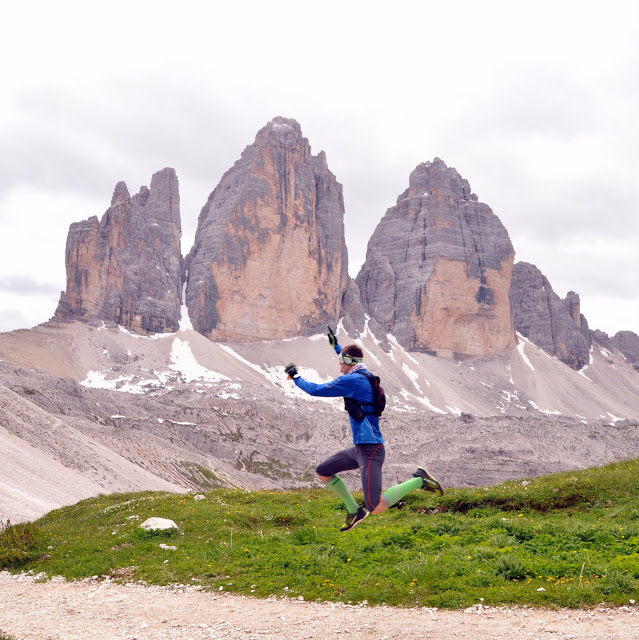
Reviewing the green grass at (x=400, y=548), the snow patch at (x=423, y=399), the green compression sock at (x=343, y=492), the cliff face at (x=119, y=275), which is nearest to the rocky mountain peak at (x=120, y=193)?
the cliff face at (x=119, y=275)

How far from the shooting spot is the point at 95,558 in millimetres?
14406

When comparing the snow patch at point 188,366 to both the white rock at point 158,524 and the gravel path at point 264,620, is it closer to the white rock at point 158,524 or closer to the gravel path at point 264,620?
the white rock at point 158,524

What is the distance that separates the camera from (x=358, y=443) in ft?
32.3

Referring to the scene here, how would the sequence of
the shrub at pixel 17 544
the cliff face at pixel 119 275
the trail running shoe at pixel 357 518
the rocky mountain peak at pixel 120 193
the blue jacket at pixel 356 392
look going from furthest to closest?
the rocky mountain peak at pixel 120 193 → the cliff face at pixel 119 275 → the shrub at pixel 17 544 → the trail running shoe at pixel 357 518 → the blue jacket at pixel 356 392

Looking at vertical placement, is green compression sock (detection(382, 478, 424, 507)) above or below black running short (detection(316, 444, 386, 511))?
below

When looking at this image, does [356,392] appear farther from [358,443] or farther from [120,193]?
[120,193]

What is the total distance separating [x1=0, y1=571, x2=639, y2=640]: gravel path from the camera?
8.74m

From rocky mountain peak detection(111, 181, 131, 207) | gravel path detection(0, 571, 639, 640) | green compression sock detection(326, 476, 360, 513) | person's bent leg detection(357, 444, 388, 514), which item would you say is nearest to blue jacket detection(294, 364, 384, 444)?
person's bent leg detection(357, 444, 388, 514)

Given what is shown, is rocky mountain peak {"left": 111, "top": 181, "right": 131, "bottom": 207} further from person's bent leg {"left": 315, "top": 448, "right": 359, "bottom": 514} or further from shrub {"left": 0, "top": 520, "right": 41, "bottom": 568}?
person's bent leg {"left": 315, "top": 448, "right": 359, "bottom": 514}

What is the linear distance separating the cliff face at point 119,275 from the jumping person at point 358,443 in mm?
175258

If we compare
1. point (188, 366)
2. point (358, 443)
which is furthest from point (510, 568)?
point (188, 366)

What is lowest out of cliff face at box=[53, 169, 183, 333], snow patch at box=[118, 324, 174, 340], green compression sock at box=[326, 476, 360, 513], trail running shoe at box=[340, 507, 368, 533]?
trail running shoe at box=[340, 507, 368, 533]

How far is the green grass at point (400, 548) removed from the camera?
34.4 feet

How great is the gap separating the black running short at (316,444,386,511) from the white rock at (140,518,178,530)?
801cm
